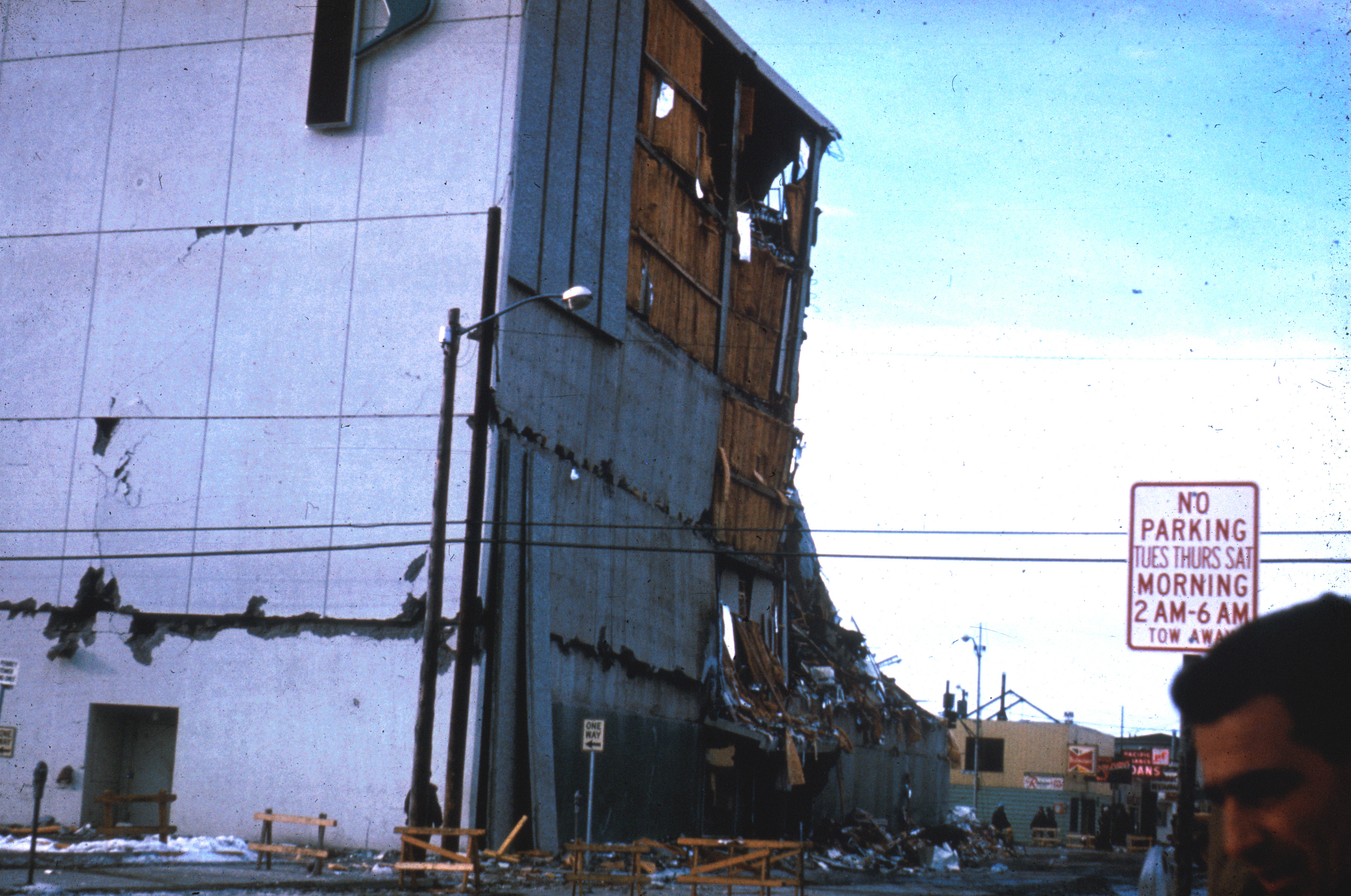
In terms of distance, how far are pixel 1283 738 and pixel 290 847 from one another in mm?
23269

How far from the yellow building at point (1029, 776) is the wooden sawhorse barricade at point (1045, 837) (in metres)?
3.94

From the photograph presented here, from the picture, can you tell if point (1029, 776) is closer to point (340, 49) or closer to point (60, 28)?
point (340, 49)

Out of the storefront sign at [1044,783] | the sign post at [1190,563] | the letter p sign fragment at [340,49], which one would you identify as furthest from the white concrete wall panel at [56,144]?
the storefront sign at [1044,783]

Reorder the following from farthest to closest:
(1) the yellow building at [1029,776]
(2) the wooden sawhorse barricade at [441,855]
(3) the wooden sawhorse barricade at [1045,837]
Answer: (1) the yellow building at [1029,776] → (3) the wooden sawhorse barricade at [1045,837] → (2) the wooden sawhorse barricade at [441,855]

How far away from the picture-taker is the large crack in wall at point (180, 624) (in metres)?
26.5

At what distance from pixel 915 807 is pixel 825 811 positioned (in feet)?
40.5

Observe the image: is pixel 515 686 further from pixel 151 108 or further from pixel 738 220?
pixel 738 220

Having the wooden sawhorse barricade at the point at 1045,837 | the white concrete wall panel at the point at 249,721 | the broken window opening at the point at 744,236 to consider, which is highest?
the broken window opening at the point at 744,236

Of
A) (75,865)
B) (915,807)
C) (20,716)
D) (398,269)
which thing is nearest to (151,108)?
→ (398,269)

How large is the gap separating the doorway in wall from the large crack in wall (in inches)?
50.2

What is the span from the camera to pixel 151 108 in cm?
3045

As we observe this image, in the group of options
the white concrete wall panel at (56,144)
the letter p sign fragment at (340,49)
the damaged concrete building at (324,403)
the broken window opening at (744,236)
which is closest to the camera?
the damaged concrete building at (324,403)

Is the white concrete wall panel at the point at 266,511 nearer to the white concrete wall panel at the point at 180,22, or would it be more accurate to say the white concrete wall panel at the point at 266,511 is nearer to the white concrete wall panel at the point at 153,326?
the white concrete wall panel at the point at 153,326

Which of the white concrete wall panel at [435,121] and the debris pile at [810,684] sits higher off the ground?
the white concrete wall panel at [435,121]
